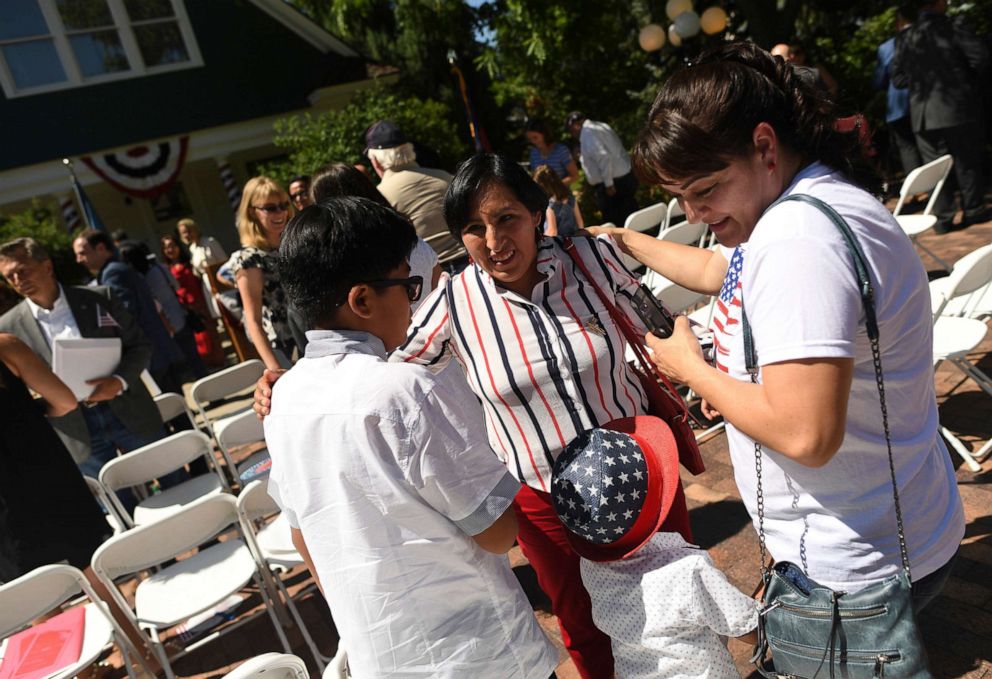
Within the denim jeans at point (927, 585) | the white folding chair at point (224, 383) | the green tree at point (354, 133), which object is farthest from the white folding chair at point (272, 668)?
the green tree at point (354, 133)

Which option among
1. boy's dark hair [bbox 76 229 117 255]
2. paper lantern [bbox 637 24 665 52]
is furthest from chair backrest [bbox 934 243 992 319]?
paper lantern [bbox 637 24 665 52]

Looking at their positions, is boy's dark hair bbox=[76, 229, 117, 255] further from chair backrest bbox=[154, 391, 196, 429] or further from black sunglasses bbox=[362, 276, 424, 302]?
black sunglasses bbox=[362, 276, 424, 302]

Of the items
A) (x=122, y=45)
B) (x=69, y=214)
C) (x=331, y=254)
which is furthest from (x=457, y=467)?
(x=122, y=45)

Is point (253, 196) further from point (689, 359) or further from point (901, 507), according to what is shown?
point (901, 507)

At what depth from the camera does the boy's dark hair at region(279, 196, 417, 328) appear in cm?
132

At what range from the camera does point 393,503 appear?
1266 mm

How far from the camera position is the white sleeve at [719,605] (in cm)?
139

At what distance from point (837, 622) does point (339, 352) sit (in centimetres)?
109

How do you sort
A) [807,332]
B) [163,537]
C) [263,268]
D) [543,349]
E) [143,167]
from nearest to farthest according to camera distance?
[807,332] → [543,349] → [163,537] → [263,268] → [143,167]

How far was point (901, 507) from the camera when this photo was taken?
116 cm

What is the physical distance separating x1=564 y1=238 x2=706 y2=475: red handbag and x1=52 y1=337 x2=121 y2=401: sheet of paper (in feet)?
9.57

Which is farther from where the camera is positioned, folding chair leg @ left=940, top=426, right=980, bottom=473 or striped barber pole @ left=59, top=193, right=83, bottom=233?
striped barber pole @ left=59, top=193, right=83, bottom=233

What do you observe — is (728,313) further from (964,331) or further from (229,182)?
(229,182)

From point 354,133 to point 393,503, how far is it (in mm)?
11544
